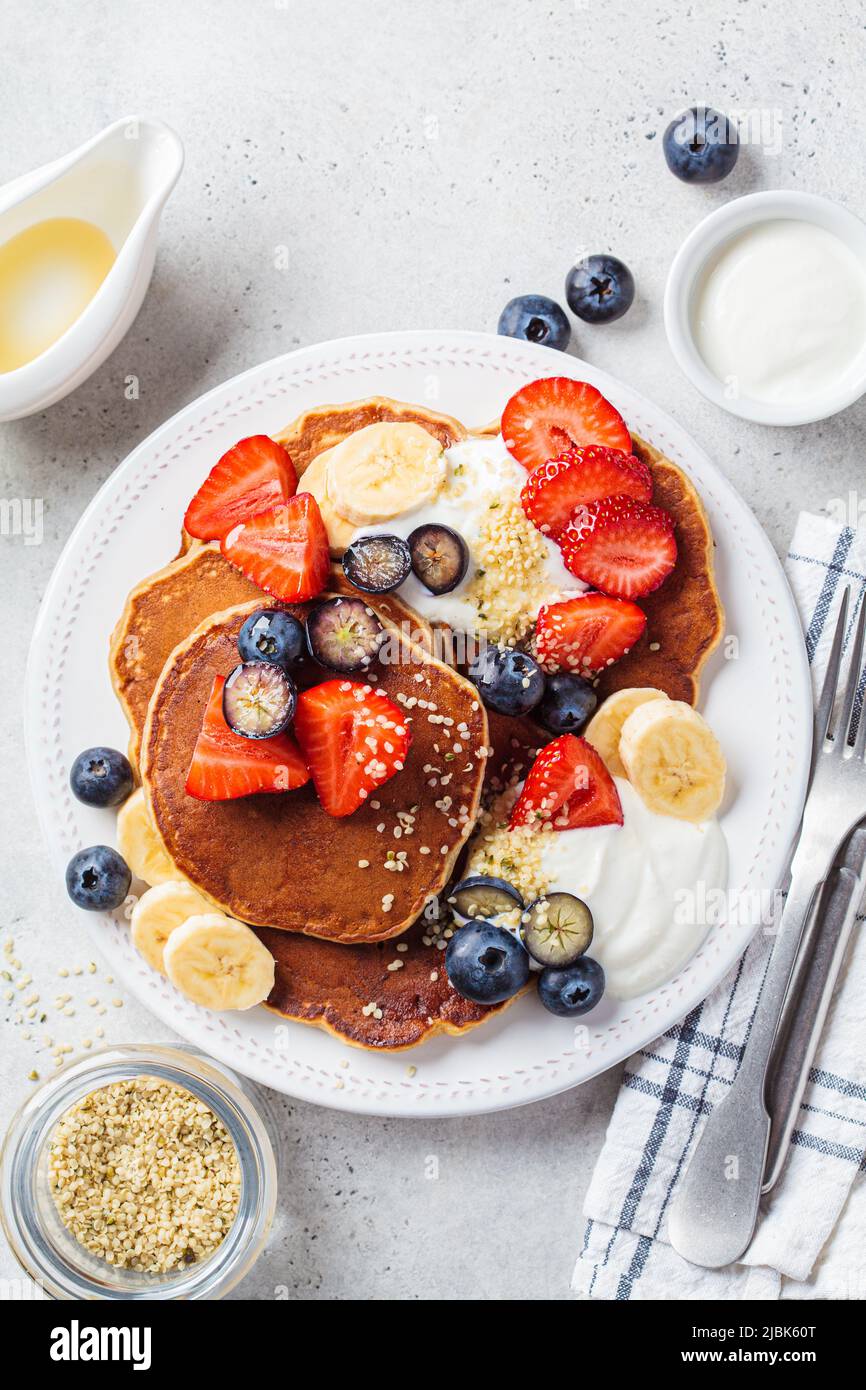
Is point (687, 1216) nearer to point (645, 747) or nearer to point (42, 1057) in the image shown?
point (645, 747)

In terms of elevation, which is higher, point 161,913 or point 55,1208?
point 161,913

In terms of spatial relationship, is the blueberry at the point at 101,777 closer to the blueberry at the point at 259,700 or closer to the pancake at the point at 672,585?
the blueberry at the point at 259,700

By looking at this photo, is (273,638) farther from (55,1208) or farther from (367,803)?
(55,1208)

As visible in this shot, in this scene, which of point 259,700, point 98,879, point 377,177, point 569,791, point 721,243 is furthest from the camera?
point 377,177

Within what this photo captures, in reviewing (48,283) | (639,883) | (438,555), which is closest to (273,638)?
(438,555)

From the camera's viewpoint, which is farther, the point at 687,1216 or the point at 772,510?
the point at 772,510

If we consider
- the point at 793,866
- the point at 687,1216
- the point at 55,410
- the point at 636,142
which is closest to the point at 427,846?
the point at 793,866
